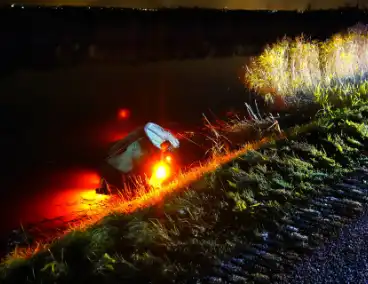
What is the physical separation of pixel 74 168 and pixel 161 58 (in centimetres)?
1341

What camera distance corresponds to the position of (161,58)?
23.3 meters

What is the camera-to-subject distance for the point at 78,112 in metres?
15.5

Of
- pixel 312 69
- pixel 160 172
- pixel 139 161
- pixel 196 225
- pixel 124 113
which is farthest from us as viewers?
pixel 124 113

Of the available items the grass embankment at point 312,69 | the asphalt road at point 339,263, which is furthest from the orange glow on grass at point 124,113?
the asphalt road at point 339,263

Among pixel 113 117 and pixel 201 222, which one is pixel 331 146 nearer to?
pixel 201 222

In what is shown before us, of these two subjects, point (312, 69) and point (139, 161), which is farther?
point (312, 69)

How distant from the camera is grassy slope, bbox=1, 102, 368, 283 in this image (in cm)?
415

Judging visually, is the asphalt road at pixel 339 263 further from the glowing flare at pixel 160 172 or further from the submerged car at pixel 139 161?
the submerged car at pixel 139 161

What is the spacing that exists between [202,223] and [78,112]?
11461 mm

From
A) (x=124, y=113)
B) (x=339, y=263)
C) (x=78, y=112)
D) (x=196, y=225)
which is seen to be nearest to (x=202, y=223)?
(x=196, y=225)

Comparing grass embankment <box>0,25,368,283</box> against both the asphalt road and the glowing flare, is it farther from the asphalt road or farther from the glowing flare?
the glowing flare

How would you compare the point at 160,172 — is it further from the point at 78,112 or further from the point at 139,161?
the point at 78,112

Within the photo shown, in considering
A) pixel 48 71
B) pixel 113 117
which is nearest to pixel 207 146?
pixel 113 117

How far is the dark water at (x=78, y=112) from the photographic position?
392 inches
